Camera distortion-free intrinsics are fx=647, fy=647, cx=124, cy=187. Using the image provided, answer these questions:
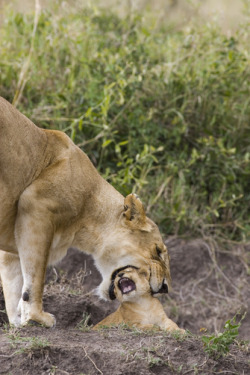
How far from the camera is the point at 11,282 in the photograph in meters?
4.81

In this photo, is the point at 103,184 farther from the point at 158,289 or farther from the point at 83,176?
the point at 158,289

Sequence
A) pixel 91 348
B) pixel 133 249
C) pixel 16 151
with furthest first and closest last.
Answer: pixel 133 249 → pixel 16 151 → pixel 91 348

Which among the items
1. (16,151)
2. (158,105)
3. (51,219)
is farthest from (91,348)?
(158,105)

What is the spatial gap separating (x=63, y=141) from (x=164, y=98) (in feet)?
10.0

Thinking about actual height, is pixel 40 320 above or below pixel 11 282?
above

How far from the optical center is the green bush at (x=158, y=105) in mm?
7238

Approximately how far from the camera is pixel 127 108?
7.46 m

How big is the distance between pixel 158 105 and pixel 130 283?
11.1 ft

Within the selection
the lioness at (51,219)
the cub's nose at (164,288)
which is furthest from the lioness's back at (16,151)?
the cub's nose at (164,288)

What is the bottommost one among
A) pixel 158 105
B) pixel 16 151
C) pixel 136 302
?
pixel 136 302

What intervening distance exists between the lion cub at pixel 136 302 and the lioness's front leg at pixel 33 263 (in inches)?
22.2

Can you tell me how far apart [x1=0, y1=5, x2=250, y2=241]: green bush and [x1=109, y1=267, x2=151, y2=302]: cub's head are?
2281mm

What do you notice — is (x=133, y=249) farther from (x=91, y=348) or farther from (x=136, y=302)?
(x=91, y=348)

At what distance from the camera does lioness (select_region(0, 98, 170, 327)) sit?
4328 mm
